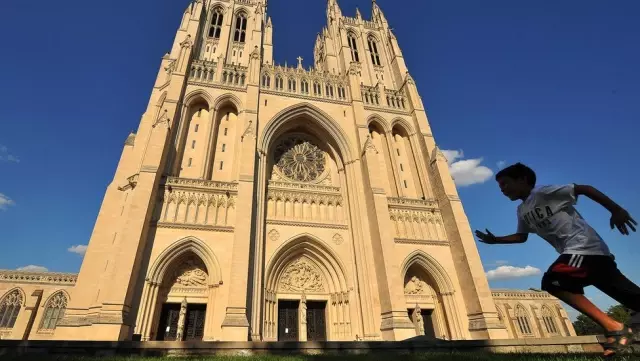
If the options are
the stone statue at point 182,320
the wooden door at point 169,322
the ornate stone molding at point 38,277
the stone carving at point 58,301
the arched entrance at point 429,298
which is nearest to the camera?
the stone statue at point 182,320

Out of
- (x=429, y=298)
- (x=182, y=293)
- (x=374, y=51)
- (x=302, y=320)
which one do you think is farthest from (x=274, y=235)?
(x=374, y=51)

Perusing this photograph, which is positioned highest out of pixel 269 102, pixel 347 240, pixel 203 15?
pixel 203 15

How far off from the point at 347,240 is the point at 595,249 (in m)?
16.4

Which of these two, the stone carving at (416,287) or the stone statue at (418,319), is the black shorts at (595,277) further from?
the stone carving at (416,287)

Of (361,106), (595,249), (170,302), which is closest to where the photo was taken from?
(595,249)

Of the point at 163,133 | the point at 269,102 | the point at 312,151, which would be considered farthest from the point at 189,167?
the point at 312,151

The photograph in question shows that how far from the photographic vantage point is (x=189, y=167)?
59.1ft

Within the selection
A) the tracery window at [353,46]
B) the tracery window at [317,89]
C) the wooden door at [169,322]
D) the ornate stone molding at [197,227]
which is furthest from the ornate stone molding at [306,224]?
the tracery window at [353,46]

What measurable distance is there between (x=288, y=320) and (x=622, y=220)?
16.3 metres

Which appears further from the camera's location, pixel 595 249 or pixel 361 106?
pixel 361 106

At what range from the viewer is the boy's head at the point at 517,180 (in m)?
2.81

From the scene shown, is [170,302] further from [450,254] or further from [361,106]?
[361,106]

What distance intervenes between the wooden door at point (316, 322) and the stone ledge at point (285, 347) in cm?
913

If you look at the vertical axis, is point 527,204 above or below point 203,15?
Result: below
